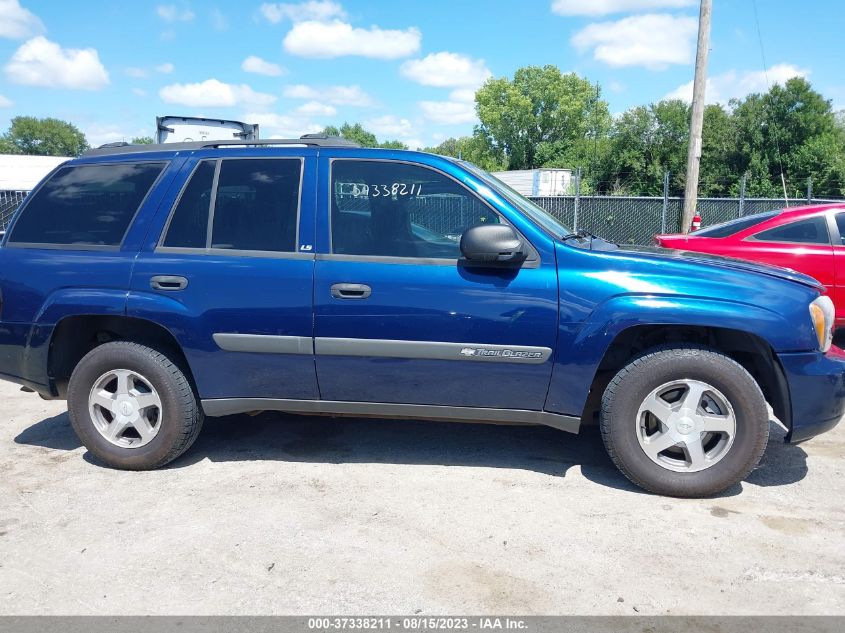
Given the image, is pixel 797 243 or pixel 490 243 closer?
pixel 490 243

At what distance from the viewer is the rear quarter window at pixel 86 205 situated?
4258 mm

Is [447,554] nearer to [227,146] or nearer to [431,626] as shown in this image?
[431,626]

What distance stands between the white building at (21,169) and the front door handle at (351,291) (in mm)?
42914

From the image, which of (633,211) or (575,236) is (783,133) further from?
(575,236)

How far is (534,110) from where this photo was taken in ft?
261

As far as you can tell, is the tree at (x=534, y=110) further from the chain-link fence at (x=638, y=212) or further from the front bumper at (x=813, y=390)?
the front bumper at (x=813, y=390)

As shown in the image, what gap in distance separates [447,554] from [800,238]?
543cm

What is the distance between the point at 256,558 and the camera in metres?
3.24

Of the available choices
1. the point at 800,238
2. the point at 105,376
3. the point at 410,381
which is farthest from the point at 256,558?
the point at 800,238

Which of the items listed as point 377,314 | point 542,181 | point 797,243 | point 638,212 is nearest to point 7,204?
point 638,212

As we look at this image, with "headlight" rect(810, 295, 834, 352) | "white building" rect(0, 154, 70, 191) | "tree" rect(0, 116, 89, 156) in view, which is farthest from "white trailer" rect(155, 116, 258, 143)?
"tree" rect(0, 116, 89, 156)

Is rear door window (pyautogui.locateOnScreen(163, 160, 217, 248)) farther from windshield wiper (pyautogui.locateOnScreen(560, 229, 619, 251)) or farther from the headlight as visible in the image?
the headlight

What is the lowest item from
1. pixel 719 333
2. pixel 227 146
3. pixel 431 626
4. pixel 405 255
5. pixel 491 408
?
pixel 431 626

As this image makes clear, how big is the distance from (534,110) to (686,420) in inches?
3157
